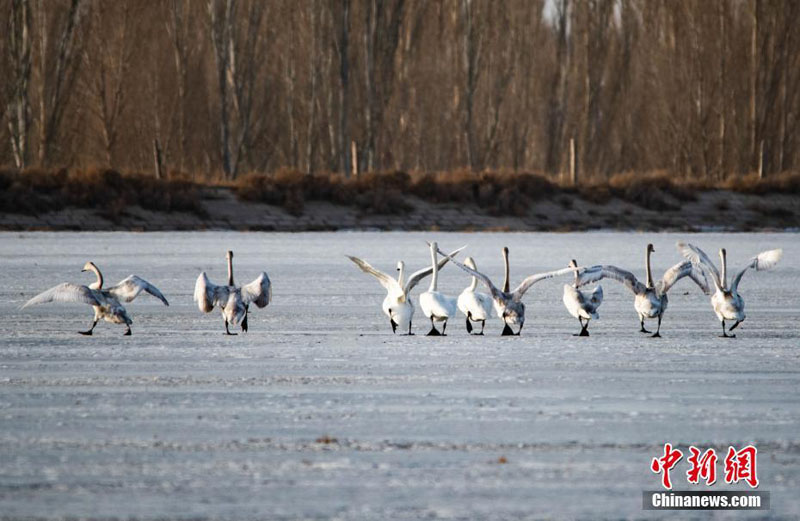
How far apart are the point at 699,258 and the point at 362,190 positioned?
18.9 metres

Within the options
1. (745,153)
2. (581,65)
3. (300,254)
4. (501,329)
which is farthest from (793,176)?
(501,329)

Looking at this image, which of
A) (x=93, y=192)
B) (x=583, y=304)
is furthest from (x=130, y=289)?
(x=93, y=192)

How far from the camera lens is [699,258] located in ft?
35.6

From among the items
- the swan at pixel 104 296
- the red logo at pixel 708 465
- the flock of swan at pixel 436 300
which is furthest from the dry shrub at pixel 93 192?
the red logo at pixel 708 465

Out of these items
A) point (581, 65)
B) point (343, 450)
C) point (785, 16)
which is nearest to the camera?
point (343, 450)

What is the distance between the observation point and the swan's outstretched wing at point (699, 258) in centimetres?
1056

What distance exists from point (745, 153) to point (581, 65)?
21.3 ft

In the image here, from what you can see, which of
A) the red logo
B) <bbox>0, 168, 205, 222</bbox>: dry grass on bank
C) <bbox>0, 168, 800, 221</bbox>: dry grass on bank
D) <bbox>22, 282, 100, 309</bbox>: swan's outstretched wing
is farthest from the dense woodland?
the red logo

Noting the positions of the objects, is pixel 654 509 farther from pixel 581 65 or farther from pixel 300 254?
pixel 581 65

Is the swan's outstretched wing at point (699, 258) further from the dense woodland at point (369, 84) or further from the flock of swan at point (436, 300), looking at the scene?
the dense woodland at point (369, 84)

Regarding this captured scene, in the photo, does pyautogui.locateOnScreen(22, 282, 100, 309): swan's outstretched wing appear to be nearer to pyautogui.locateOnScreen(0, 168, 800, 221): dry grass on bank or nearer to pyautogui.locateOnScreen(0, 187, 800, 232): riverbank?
pyautogui.locateOnScreen(0, 187, 800, 232): riverbank

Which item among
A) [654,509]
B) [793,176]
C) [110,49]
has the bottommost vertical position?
[654,509]

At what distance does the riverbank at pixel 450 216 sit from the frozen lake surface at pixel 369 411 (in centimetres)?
1358

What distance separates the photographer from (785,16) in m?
34.6
